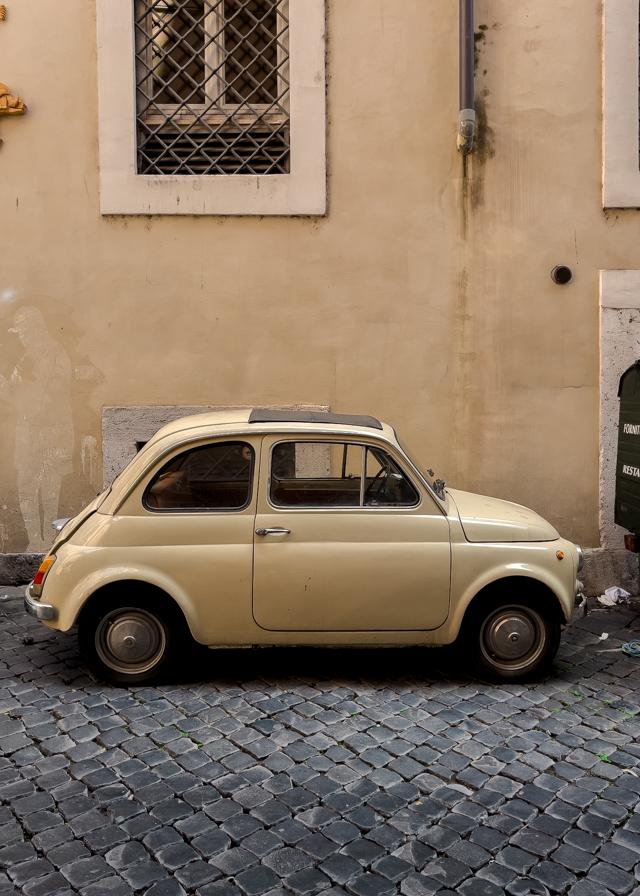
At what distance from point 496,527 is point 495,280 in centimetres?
299

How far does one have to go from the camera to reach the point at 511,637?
4.70m

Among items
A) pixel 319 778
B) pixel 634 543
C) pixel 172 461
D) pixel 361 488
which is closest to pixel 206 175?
pixel 172 461

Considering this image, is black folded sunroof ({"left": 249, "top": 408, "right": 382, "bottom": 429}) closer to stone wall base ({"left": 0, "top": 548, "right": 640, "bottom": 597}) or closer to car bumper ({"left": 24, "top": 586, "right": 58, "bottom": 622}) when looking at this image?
car bumper ({"left": 24, "top": 586, "right": 58, "bottom": 622})

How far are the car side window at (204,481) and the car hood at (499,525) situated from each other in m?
1.32

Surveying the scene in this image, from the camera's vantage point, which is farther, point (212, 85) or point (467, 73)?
point (212, 85)

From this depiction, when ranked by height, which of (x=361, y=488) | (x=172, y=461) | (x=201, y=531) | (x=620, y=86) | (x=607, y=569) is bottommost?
(x=607, y=569)

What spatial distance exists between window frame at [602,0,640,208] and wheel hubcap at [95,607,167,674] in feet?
17.4

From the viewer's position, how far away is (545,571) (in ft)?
15.2

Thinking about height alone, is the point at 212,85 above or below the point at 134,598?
above

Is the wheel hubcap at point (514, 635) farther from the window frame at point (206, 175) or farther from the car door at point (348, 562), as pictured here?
the window frame at point (206, 175)

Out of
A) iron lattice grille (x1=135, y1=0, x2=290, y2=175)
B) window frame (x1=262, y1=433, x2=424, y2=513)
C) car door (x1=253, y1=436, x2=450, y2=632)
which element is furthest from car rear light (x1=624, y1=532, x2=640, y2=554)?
iron lattice grille (x1=135, y1=0, x2=290, y2=175)

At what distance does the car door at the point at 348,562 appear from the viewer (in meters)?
4.57

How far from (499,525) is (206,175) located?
403 cm

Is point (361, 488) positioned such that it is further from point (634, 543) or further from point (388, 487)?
point (634, 543)
